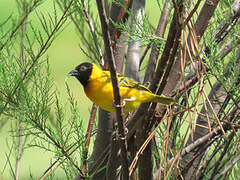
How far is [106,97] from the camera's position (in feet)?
5.79

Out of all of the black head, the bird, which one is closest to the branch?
the bird

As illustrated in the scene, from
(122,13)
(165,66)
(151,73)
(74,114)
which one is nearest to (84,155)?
(74,114)

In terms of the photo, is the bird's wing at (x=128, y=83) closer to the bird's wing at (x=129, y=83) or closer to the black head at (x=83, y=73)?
the bird's wing at (x=129, y=83)

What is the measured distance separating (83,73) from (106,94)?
29cm

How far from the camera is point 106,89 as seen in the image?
1849 mm

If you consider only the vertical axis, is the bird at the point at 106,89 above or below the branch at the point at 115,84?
below

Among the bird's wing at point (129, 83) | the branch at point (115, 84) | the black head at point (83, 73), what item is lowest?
the black head at point (83, 73)

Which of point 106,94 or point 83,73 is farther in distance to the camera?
point 83,73

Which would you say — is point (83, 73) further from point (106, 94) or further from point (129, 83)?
point (129, 83)

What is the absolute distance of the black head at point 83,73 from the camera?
2.02 metres

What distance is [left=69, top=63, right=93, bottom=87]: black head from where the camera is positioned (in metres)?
2.02

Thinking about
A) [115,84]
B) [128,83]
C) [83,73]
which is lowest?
[83,73]

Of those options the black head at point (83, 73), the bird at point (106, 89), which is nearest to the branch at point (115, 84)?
the bird at point (106, 89)

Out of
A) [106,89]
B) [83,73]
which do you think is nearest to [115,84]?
[106,89]
